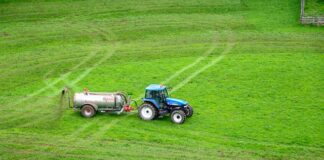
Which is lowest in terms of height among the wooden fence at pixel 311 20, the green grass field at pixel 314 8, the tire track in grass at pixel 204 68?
the tire track in grass at pixel 204 68

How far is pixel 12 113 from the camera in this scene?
3422 centimetres

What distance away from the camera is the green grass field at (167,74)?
30.3 m

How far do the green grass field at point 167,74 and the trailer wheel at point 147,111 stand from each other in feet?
1.75

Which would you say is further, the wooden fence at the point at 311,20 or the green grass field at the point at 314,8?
the green grass field at the point at 314,8

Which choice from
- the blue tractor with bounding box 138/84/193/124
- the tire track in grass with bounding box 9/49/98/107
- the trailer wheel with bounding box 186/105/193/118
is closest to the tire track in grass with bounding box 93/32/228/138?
the blue tractor with bounding box 138/84/193/124

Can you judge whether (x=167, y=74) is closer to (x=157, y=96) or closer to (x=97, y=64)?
(x=97, y=64)

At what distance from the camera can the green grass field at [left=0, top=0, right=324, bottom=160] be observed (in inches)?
1195

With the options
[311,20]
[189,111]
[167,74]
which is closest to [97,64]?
[167,74]

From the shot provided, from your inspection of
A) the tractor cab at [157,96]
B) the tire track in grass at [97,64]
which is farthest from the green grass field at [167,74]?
the tractor cab at [157,96]

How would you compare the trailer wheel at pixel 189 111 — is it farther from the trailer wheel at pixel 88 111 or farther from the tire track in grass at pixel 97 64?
the tire track in grass at pixel 97 64

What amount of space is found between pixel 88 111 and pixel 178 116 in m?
5.38

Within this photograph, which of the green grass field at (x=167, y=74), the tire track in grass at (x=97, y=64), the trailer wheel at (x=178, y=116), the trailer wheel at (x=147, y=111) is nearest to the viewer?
the green grass field at (x=167, y=74)

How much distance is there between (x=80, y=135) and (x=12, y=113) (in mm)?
5405

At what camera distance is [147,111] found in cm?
3353
